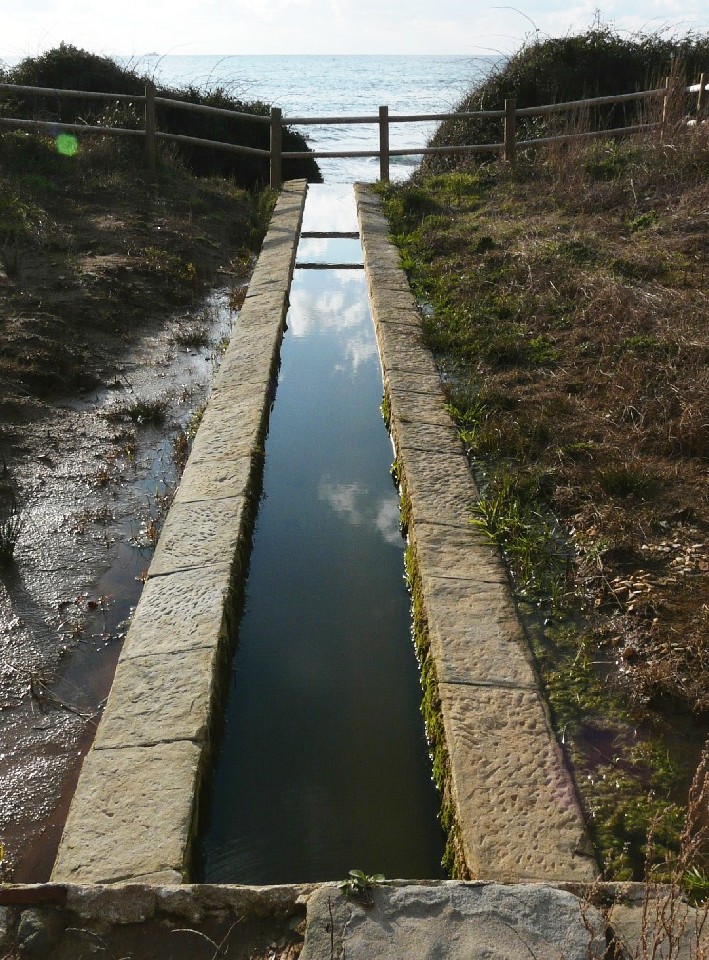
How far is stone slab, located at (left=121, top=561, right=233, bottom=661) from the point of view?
332 cm

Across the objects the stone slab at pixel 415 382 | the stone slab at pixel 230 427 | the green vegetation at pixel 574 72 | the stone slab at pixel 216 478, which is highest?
the green vegetation at pixel 574 72

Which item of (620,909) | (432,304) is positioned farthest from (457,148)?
(620,909)

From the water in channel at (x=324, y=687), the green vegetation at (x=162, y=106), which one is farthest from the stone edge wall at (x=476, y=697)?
the green vegetation at (x=162, y=106)

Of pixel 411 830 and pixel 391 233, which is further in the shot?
pixel 391 233

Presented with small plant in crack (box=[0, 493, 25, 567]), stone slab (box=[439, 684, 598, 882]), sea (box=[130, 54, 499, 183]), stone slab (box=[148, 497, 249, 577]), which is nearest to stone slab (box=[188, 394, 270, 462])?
stone slab (box=[148, 497, 249, 577])

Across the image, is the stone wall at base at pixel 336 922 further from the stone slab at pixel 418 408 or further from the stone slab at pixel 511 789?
the stone slab at pixel 418 408

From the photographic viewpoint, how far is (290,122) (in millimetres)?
13070

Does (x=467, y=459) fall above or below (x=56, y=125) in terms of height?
below

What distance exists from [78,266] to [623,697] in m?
6.41

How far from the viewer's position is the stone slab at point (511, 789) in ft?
8.02

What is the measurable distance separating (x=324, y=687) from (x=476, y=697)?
0.60 m

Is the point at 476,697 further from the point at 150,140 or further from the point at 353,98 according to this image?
the point at 353,98

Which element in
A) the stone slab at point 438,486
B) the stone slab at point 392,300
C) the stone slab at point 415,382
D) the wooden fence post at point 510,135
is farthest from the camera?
the wooden fence post at point 510,135

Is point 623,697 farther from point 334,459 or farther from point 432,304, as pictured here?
point 432,304
